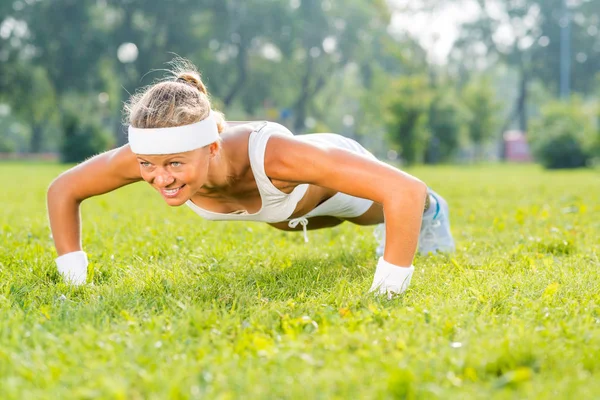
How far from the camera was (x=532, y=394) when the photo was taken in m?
1.92

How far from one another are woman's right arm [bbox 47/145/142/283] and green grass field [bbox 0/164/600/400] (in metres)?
0.19

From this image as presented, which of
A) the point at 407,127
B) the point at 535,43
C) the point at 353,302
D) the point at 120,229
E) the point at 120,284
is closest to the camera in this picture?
the point at 353,302

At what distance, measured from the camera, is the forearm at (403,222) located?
10.4ft

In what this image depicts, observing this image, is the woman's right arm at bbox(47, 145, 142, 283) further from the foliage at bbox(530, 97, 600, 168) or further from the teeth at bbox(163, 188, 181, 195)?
the foliage at bbox(530, 97, 600, 168)

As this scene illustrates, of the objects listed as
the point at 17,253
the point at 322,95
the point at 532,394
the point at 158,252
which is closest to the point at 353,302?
the point at 532,394

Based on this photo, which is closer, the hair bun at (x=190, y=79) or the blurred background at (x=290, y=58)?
the hair bun at (x=190, y=79)

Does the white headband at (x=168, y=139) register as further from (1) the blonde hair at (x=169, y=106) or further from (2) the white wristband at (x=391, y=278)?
(2) the white wristband at (x=391, y=278)

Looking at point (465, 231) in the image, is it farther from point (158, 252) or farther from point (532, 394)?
point (532, 394)

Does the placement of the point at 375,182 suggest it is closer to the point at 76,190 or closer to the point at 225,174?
the point at 225,174

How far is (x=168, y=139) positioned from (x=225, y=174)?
1.64 feet

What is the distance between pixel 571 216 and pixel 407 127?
2013 centimetres

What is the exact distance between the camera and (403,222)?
3.19m

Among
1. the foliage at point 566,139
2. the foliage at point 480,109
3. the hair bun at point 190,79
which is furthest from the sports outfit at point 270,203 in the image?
the foliage at point 480,109

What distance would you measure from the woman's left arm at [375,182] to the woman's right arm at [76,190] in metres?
1.04
